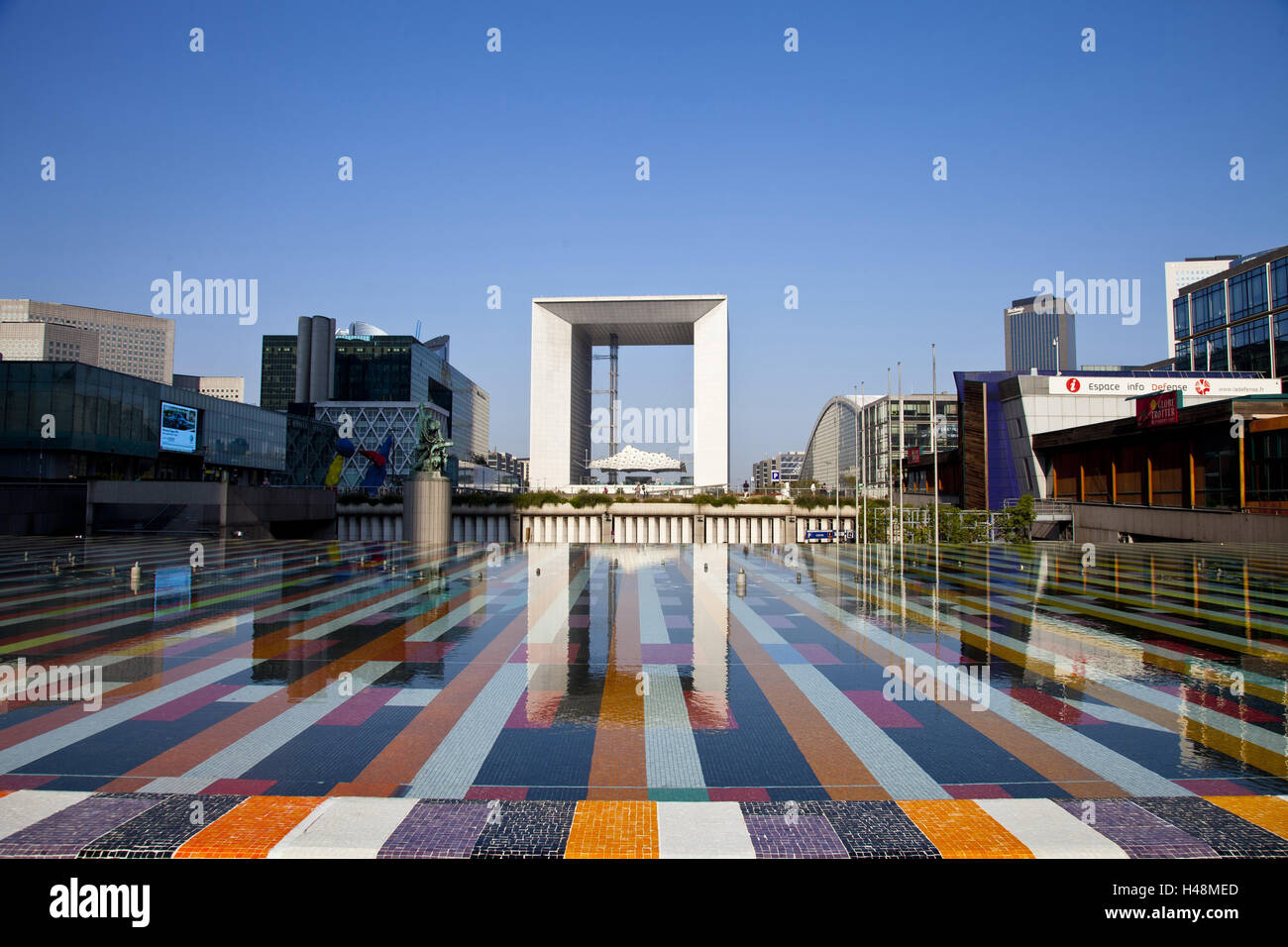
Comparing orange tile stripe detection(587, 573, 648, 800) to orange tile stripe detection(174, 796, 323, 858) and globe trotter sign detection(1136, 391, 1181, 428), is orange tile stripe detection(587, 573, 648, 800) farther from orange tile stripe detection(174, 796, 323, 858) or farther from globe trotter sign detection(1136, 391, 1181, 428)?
globe trotter sign detection(1136, 391, 1181, 428)

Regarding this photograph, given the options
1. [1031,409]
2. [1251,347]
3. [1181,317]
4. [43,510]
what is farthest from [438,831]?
[1181,317]

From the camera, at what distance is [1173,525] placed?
44.3 m

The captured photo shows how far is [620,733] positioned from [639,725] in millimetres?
386

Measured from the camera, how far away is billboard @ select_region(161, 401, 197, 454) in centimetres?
7700

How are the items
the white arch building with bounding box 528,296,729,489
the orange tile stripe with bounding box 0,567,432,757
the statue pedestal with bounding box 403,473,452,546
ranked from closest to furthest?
the orange tile stripe with bounding box 0,567,432,757 < the statue pedestal with bounding box 403,473,452,546 < the white arch building with bounding box 528,296,729,489

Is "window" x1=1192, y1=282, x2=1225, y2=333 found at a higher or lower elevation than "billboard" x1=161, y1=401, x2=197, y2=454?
higher

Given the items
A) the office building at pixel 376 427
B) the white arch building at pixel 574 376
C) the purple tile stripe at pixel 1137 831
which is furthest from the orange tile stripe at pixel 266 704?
the office building at pixel 376 427

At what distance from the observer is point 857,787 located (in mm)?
7375

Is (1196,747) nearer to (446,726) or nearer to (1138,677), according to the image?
(1138,677)

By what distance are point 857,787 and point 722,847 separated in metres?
2.02

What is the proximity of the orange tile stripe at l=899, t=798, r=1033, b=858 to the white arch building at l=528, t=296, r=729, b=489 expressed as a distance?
87.6 m

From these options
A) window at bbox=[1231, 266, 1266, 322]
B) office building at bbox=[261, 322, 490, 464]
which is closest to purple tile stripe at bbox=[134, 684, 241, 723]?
window at bbox=[1231, 266, 1266, 322]

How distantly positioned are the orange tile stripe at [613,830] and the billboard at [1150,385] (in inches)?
2712
